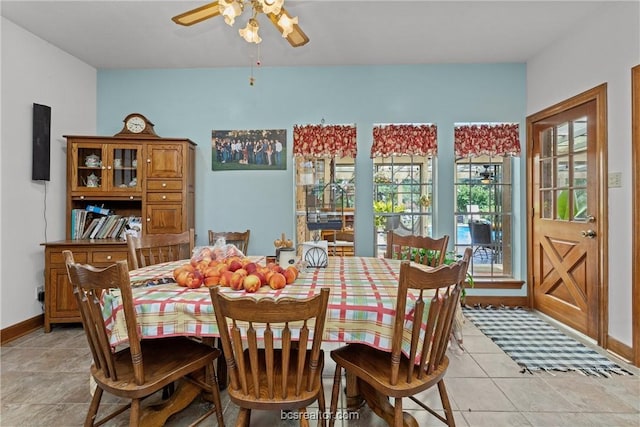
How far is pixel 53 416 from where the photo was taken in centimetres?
188

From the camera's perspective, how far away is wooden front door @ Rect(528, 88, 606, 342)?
288 cm

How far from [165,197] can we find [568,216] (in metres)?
4.08

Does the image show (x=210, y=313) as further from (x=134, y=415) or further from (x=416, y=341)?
(x=416, y=341)

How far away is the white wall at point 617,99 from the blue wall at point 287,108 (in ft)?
3.08

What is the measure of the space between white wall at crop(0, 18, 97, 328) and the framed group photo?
157 centimetres

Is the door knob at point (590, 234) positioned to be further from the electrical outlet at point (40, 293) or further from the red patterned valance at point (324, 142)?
the electrical outlet at point (40, 293)

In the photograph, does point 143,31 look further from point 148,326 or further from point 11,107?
point 148,326

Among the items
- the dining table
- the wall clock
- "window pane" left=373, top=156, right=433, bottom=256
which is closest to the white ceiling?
the wall clock

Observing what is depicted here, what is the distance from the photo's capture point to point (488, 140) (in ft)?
12.5

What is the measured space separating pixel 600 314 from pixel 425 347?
2413 mm

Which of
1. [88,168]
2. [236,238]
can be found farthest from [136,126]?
[236,238]

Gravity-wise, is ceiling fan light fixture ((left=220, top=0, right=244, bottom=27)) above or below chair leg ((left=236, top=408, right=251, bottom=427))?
above

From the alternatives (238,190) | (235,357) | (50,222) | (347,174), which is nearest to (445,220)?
(347,174)

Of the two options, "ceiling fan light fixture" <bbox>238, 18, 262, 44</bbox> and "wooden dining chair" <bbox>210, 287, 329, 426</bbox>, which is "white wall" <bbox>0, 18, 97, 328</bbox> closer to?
"ceiling fan light fixture" <bbox>238, 18, 262, 44</bbox>
